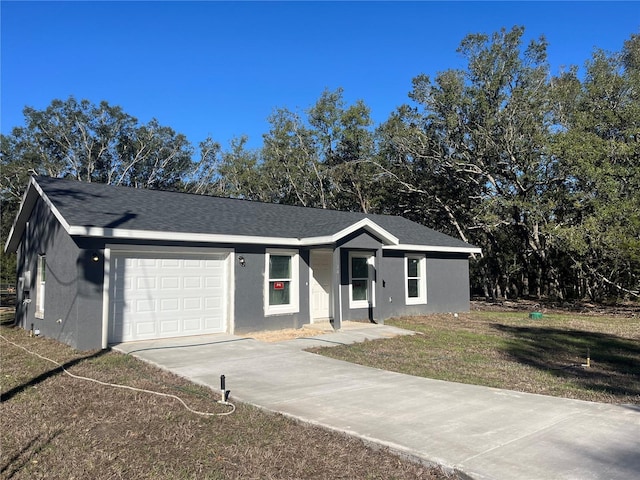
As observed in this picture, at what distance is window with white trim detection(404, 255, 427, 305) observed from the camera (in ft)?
54.4

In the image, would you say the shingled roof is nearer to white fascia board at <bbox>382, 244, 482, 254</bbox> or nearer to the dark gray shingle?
the dark gray shingle

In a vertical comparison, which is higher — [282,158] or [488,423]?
[282,158]

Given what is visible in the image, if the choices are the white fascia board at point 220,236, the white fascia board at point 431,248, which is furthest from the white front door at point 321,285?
the white fascia board at point 431,248

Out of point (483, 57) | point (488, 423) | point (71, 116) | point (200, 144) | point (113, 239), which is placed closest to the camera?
point (488, 423)

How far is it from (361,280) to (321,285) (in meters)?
1.28

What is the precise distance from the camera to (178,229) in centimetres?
1092

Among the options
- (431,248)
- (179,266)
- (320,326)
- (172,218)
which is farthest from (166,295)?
(431,248)

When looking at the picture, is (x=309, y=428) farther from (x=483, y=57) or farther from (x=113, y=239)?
(x=483, y=57)

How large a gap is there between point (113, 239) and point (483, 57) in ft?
70.0

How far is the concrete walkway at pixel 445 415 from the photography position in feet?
13.4

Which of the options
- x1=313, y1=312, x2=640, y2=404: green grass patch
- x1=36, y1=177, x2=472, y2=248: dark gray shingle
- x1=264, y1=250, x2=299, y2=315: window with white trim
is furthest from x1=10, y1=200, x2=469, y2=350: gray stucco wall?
x1=313, y1=312, x2=640, y2=404: green grass patch

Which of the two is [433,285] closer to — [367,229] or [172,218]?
[367,229]

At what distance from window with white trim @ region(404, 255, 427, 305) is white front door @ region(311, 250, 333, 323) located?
3198 millimetres

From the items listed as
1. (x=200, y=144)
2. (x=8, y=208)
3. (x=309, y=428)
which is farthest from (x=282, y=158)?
(x=309, y=428)
